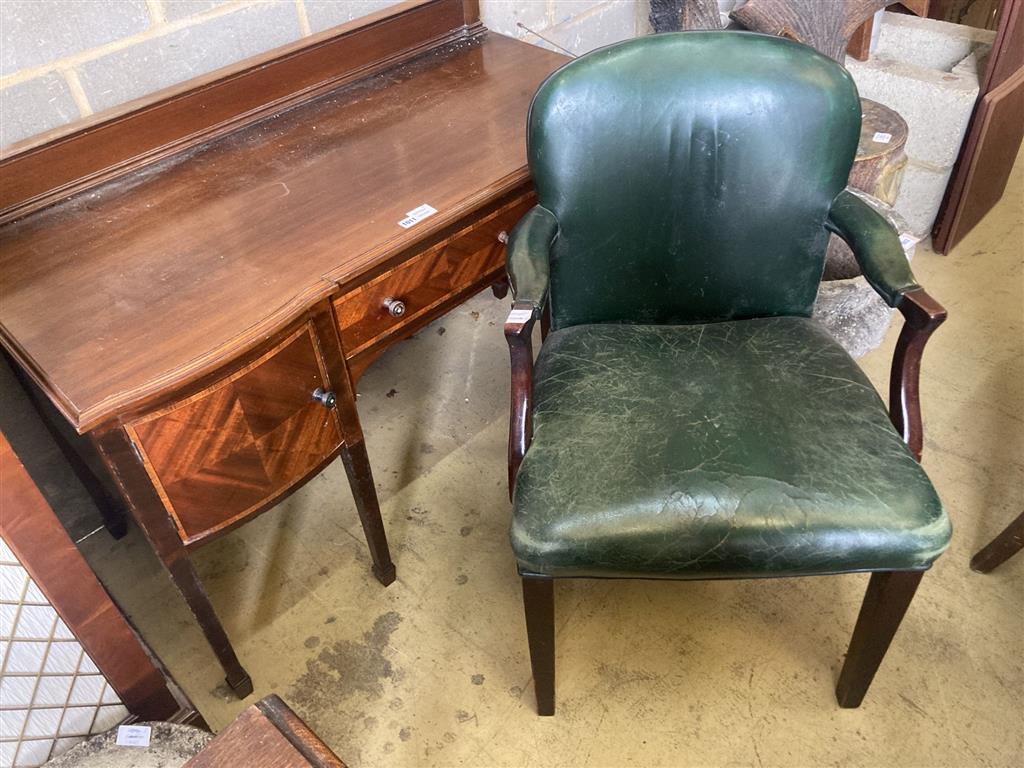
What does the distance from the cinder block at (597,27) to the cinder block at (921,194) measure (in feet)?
2.81

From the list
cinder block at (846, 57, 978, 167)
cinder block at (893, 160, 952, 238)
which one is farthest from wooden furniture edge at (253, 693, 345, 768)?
cinder block at (846, 57, 978, 167)

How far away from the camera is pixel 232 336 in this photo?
107cm

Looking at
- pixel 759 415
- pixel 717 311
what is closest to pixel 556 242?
pixel 717 311

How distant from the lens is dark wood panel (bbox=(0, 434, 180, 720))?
0.96 m

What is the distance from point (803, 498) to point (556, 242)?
55 cm

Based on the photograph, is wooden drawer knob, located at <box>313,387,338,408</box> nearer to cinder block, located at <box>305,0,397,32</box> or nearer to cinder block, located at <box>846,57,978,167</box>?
cinder block, located at <box>305,0,397,32</box>

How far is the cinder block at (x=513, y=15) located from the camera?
189 centimetres

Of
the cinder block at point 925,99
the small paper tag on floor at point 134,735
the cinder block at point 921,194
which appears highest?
the cinder block at point 925,99

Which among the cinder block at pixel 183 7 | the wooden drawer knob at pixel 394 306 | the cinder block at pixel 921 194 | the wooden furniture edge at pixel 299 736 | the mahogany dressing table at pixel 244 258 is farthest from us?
the cinder block at pixel 921 194

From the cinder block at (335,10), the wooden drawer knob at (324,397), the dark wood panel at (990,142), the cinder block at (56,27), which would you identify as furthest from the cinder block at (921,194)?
the cinder block at (56,27)

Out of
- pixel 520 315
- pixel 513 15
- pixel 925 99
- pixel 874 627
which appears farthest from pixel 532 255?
pixel 925 99

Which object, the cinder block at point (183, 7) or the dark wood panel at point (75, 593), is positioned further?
the cinder block at point (183, 7)

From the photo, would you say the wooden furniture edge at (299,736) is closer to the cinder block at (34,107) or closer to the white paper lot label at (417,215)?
the white paper lot label at (417,215)

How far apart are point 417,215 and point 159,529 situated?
1.88 ft
